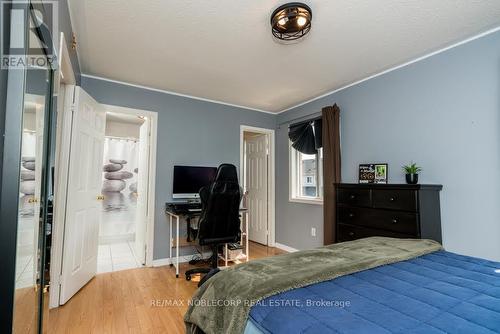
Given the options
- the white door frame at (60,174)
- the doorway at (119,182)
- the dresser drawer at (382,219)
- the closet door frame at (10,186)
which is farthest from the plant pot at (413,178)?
the doorway at (119,182)

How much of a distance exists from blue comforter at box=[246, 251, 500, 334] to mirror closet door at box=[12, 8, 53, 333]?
1.01 metres

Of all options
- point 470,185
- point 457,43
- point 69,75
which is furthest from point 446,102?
point 69,75

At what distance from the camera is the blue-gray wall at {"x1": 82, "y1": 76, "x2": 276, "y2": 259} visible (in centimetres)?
327

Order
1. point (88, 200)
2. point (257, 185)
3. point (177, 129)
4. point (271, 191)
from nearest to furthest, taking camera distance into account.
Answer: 1. point (88, 200)
2. point (177, 129)
3. point (271, 191)
4. point (257, 185)

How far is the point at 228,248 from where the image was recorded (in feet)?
11.3

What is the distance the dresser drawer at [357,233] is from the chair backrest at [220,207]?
3.94 ft

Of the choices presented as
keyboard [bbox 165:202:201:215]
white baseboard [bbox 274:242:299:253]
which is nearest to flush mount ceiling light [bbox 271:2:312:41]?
keyboard [bbox 165:202:201:215]

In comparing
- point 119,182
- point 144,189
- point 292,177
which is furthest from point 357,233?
point 119,182

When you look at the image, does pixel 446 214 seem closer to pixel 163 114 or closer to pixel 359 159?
pixel 359 159

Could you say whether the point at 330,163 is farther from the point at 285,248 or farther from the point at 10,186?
the point at 10,186

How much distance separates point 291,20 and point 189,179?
243 cm

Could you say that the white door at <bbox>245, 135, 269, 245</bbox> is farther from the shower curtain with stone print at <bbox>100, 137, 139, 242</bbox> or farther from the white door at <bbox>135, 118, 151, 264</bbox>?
the shower curtain with stone print at <bbox>100, 137, 139, 242</bbox>

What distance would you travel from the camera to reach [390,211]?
7.55 feet

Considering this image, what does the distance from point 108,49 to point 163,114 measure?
1.18m
